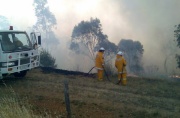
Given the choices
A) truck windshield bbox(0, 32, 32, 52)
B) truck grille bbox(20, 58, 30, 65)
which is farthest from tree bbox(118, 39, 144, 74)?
truck grille bbox(20, 58, 30, 65)

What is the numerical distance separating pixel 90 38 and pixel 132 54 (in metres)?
6.44

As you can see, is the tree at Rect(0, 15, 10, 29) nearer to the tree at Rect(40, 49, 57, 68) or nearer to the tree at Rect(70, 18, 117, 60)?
the tree at Rect(70, 18, 117, 60)

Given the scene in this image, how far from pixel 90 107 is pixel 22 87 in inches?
143

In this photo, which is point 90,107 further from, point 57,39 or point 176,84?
point 57,39

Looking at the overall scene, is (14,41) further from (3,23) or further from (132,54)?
(3,23)

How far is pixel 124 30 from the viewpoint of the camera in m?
50.7

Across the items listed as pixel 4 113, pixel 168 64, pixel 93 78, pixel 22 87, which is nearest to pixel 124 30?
pixel 168 64

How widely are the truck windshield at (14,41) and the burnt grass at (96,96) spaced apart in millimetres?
1389

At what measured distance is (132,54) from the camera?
38.8 metres

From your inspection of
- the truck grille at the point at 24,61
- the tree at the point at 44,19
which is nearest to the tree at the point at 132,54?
the tree at the point at 44,19

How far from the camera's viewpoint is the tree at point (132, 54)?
3856 centimetres

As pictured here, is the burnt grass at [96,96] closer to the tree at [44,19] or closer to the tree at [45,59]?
the tree at [45,59]

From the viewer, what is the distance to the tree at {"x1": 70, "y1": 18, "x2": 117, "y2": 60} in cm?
3691

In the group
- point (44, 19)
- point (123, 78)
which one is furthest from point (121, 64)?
point (44, 19)
